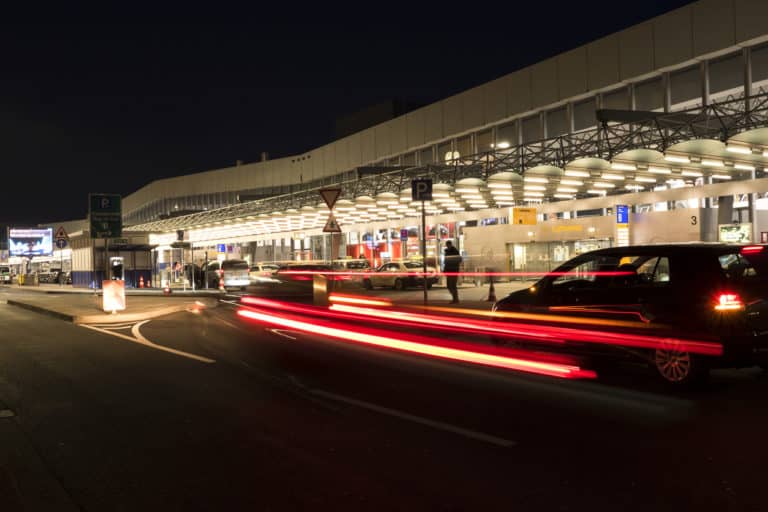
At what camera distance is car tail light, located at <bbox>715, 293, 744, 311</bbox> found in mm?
8664

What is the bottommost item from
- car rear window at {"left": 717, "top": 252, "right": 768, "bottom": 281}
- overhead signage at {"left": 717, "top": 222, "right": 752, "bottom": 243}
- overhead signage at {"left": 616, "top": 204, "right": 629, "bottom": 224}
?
car rear window at {"left": 717, "top": 252, "right": 768, "bottom": 281}

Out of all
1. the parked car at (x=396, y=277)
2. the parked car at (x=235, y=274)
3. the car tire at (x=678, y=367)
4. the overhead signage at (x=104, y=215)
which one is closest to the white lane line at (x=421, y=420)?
the car tire at (x=678, y=367)

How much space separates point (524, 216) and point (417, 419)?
29995 millimetres

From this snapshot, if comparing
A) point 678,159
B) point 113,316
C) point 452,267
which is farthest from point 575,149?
point 113,316

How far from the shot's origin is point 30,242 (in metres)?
67.9

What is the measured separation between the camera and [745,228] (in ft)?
87.4

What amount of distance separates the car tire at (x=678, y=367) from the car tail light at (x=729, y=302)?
0.66m

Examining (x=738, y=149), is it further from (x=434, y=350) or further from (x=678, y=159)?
(x=434, y=350)

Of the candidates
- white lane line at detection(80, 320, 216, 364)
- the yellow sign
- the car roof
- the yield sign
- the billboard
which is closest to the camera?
the car roof

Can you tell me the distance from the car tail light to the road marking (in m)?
3.74

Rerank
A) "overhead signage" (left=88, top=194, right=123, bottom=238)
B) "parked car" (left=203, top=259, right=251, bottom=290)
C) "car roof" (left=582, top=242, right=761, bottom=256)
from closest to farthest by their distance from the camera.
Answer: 1. "car roof" (left=582, top=242, right=761, bottom=256)
2. "overhead signage" (left=88, top=194, right=123, bottom=238)
3. "parked car" (left=203, top=259, right=251, bottom=290)

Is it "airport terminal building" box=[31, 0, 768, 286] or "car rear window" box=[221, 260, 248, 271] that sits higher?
"airport terminal building" box=[31, 0, 768, 286]

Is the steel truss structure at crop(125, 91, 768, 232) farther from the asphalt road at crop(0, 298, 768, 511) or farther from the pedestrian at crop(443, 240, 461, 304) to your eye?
the asphalt road at crop(0, 298, 768, 511)

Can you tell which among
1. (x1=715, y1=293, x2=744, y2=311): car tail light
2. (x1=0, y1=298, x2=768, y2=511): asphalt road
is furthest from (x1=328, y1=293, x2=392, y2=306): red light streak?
(x1=715, y1=293, x2=744, y2=311): car tail light
